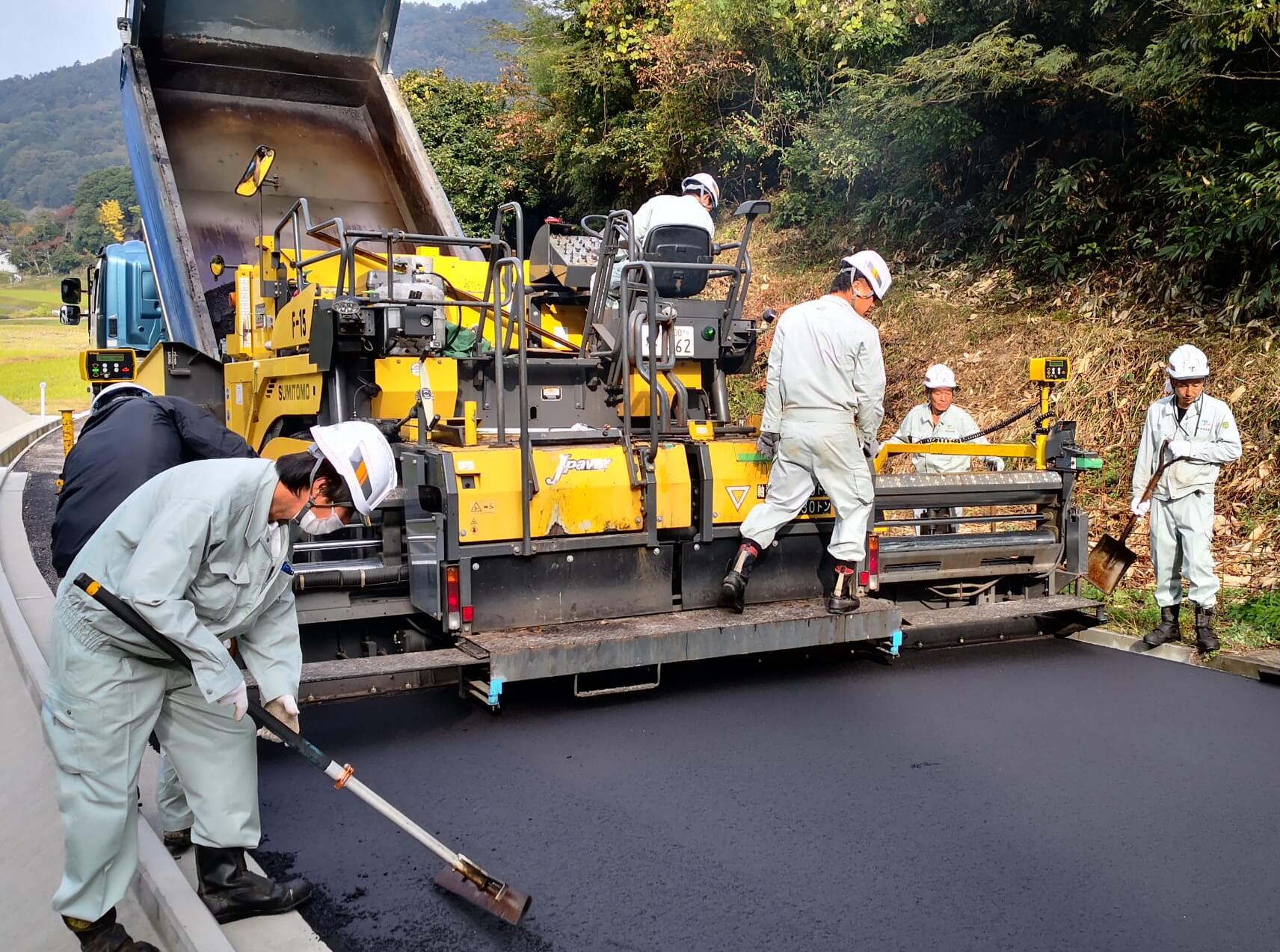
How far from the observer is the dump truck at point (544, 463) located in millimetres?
4645

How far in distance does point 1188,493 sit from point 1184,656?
34.2 inches

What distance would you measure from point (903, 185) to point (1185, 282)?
3.88 metres

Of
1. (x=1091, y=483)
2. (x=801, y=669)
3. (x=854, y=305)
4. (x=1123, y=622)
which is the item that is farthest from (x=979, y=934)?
(x=1091, y=483)

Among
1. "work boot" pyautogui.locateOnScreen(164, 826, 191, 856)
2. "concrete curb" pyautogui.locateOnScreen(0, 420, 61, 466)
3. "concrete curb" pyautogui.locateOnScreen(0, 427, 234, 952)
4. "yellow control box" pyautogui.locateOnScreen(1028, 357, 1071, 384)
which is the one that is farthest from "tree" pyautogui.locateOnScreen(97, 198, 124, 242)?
"work boot" pyautogui.locateOnScreen(164, 826, 191, 856)

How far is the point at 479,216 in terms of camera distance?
18.2 meters

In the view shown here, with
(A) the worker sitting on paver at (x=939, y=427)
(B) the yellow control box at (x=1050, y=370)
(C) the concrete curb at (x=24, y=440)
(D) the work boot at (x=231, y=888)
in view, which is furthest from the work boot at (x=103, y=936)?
(C) the concrete curb at (x=24, y=440)

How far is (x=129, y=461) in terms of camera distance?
11.9 ft

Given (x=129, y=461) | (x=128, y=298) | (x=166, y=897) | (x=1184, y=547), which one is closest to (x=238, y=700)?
(x=166, y=897)

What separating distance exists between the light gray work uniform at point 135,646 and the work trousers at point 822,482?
2694mm

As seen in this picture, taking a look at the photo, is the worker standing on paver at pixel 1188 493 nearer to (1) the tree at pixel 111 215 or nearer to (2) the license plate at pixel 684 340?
(2) the license plate at pixel 684 340

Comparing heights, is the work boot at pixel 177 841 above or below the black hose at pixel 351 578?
below

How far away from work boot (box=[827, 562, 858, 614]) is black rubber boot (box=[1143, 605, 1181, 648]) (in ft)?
6.08

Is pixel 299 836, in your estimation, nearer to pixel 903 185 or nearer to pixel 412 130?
pixel 412 130

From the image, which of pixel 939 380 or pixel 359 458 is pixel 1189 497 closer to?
pixel 939 380
